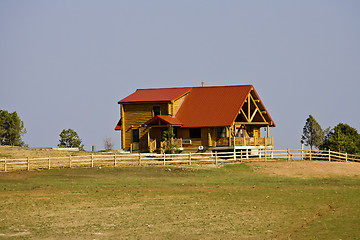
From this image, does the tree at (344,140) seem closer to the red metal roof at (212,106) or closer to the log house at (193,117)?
the log house at (193,117)

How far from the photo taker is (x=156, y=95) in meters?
67.2

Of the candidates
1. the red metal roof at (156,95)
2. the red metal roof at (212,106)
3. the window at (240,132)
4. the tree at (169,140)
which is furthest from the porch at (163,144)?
the window at (240,132)

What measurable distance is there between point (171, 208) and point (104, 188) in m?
8.85

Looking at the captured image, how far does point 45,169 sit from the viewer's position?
1906 inches

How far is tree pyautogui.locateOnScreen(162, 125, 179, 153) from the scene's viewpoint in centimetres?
6042

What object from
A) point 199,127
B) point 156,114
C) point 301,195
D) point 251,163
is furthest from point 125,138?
point 301,195

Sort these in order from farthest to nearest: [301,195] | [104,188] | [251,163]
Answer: [251,163] < [104,188] < [301,195]

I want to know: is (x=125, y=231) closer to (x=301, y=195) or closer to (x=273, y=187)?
(x=301, y=195)

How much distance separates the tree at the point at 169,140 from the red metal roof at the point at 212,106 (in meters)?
2.41

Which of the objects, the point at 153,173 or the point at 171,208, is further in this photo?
the point at 153,173

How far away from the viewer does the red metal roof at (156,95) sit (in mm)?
65750

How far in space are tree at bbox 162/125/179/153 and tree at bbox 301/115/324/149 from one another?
3404cm

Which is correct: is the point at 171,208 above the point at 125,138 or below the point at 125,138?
below

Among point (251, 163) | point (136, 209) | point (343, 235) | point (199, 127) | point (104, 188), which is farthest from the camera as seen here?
point (199, 127)
